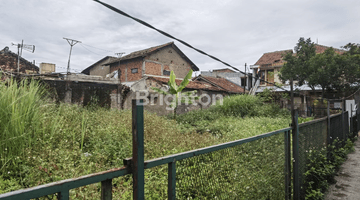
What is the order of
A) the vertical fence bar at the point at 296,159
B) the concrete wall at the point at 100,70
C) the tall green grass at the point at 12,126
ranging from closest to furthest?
the vertical fence bar at the point at 296,159 < the tall green grass at the point at 12,126 < the concrete wall at the point at 100,70

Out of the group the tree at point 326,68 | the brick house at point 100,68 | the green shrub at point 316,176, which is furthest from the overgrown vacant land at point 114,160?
the brick house at point 100,68

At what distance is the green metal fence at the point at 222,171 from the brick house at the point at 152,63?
61.9 feet

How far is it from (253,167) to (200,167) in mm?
773

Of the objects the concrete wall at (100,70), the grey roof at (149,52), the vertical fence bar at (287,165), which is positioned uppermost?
the grey roof at (149,52)

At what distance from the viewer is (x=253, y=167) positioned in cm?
209

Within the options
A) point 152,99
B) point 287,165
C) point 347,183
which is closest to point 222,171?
point 287,165

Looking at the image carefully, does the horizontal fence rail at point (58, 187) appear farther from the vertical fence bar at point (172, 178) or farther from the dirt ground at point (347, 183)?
the dirt ground at point (347, 183)

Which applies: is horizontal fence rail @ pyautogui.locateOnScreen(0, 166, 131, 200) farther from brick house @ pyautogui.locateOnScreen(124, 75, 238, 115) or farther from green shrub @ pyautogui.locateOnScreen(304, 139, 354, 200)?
brick house @ pyautogui.locateOnScreen(124, 75, 238, 115)

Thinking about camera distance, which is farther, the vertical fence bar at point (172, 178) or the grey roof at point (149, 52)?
the grey roof at point (149, 52)

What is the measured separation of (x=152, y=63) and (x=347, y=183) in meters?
19.2

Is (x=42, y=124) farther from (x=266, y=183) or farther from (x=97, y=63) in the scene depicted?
(x=97, y=63)

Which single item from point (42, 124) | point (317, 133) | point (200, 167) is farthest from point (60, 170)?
point (317, 133)

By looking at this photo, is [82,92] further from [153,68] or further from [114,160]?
[153,68]

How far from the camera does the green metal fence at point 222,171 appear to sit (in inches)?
39.2
